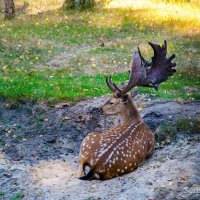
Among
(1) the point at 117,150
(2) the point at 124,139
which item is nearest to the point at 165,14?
(2) the point at 124,139

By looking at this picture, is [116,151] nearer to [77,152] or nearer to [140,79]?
[140,79]

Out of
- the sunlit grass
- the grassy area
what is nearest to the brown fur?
the grassy area

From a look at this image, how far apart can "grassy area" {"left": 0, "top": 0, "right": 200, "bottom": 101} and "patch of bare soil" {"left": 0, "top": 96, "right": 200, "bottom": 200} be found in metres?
0.81

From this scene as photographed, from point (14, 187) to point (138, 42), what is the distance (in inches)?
382

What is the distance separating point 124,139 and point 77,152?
176 cm

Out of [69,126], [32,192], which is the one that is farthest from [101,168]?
[69,126]

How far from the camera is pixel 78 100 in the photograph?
38.4 feet

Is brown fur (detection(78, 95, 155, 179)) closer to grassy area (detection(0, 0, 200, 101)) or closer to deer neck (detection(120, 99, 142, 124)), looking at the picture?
deer neck (detection(120, 99, 142, 124))

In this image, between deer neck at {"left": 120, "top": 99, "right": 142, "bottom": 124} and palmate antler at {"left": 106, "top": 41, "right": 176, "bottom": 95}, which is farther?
deer neck at {"left": 120, "top": 99, "right": 142, "bottom": 124}

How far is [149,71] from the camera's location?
9.66 metres

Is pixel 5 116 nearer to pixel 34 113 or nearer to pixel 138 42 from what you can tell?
pixel 34 113

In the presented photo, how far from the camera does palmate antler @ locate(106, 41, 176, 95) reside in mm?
9195

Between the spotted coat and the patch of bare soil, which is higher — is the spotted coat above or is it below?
above

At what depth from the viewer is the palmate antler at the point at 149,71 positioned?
9.20 m
